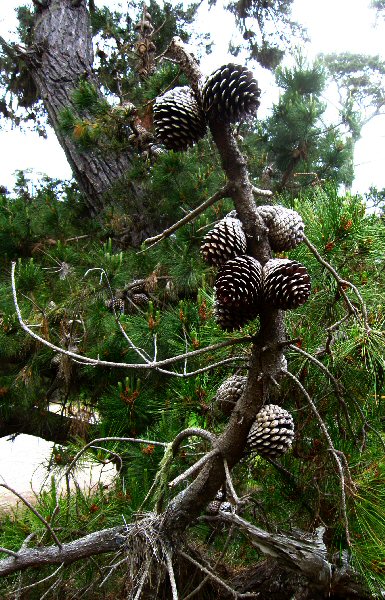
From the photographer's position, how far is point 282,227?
0.64 metres

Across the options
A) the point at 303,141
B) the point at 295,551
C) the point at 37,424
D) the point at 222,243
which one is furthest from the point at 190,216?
the point at 303,141

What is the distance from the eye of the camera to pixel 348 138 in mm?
2660

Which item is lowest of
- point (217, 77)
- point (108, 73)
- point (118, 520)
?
point (118, 520)

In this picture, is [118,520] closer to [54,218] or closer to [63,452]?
[63,452]

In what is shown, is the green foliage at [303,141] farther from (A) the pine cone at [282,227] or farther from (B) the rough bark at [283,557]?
(B) the rough bark at [283,557]

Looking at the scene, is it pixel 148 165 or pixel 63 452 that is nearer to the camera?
pixel 63 452

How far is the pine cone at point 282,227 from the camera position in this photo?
637mm

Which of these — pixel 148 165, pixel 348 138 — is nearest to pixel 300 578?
pixel 148 165

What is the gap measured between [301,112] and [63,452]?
5.86 ft

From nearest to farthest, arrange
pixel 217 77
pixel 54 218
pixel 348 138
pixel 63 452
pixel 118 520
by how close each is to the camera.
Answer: pixel 217 77 → pixel 118 520 → pixel 63 452 → pixel 54 218 → pixel 348 138

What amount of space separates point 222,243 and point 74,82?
2540 mm

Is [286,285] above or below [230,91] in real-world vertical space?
below

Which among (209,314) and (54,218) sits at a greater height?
(54,218)

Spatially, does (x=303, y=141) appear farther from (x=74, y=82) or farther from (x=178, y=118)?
(x=178, y=118)
